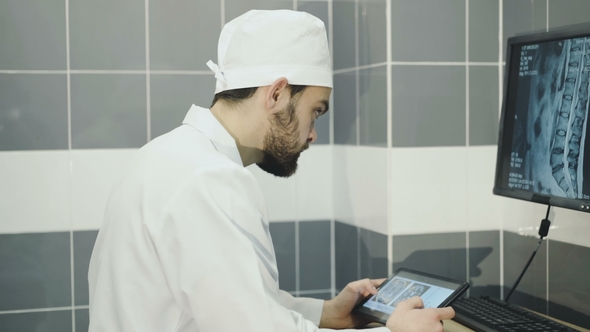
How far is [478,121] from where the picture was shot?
2.10m

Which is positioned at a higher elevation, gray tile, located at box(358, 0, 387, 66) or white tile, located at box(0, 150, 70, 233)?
gray tile, located at box(358, 0, 387, 66)

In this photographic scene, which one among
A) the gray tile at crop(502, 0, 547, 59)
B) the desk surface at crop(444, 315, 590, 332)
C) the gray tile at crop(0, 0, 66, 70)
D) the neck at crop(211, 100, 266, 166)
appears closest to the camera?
the neck at crop(211, 100, 266, 166)

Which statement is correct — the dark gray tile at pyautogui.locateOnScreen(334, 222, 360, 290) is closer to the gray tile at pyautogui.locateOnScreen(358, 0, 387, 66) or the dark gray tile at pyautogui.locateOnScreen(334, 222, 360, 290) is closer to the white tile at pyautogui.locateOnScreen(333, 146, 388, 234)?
the white tile at pyautogui.locateOnScreen(333, 146, 388, 234)

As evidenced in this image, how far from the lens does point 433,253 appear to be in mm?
2098

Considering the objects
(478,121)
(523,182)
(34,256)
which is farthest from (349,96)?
(34,256)

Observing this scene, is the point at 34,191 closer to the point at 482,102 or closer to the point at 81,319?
the point at 81,319

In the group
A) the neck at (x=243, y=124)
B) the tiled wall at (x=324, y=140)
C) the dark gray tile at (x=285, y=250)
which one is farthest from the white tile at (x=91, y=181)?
the neck at (x=243, y=124)

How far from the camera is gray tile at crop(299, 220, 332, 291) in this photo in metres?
2.49

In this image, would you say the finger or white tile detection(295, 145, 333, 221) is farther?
white tile detection(295, 145, 333, 221)

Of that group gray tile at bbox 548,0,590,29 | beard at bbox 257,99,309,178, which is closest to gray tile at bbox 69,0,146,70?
beard at bbox 257,99,309,178

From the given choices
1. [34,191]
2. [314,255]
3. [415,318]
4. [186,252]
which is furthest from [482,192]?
[34,191]

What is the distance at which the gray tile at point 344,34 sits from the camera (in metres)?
2.27

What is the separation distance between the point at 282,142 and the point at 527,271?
0.92 meters

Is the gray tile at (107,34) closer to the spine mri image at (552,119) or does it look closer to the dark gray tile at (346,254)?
the dark gray tile at (346,254)
